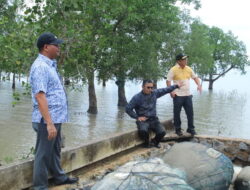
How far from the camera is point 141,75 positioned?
23500 mm

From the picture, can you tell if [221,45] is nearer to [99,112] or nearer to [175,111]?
[99,112]

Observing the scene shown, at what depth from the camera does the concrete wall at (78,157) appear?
4422 millimetres

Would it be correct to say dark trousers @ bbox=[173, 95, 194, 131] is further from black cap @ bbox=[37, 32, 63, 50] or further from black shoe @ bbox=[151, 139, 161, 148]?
black cap @ bbox=[37, 32, 63, 50]

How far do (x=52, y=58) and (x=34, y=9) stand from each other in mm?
4511

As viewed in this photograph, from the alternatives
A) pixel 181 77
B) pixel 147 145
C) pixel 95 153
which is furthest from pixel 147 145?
pixel 95 153

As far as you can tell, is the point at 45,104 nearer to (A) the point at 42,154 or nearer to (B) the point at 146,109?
(A) the point at 42,154

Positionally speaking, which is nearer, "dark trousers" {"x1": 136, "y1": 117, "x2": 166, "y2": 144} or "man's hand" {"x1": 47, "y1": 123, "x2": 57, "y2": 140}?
"man's hand" {"x1": 47, "y1": 123, "x2": 57, "y2": 140}

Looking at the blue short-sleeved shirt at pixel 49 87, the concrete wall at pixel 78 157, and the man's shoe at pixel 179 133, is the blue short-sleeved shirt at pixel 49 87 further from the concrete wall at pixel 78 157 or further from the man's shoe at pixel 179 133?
the man's shoe at pixel 179 133

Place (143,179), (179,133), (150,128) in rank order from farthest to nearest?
(179,133) < (150,128) < (143,179)

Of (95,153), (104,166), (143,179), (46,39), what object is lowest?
(104,166)

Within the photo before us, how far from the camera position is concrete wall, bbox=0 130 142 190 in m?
4.42

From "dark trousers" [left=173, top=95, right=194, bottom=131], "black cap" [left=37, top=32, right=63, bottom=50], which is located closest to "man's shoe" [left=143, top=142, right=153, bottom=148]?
"dark trousers" [left=173, top=95, right=194, bottom=131]

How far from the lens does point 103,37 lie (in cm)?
1197

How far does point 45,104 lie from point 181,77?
405 centimetres
